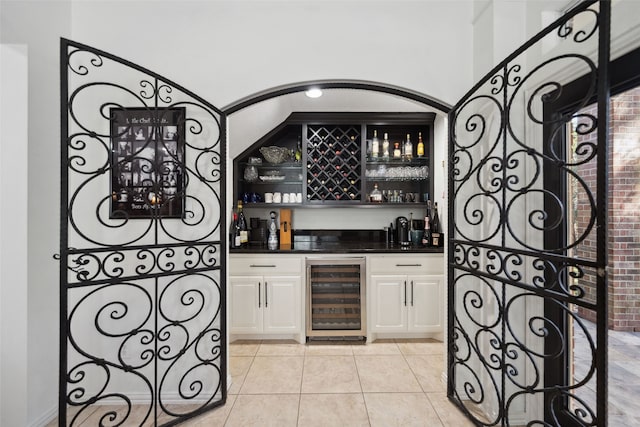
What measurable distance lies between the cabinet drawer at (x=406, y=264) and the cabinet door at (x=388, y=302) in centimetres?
7

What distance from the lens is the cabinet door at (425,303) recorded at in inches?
117

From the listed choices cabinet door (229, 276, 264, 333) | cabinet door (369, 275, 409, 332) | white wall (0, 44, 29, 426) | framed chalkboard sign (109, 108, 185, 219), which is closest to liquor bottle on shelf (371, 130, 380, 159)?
cabinet door (369, 275, 409, 332)

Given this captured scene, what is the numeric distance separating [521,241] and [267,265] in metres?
2.11

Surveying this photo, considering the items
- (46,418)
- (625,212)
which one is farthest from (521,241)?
(46,418)

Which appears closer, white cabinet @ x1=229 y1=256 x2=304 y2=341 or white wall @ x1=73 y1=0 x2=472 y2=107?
white wall @ x1=73 y1=0 x2=472 y2=107

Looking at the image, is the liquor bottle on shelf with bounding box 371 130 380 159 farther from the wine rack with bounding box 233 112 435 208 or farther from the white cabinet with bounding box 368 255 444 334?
the white cabinet with bounding box 368 255 444 334

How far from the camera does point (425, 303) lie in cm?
297

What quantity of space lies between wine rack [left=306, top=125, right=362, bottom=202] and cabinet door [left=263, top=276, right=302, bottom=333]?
1042 mm

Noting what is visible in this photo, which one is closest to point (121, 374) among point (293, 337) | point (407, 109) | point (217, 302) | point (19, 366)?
point (19, 366)

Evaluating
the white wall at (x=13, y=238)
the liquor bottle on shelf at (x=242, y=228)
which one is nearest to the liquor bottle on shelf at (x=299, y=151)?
the liquor bottle on shelf at (x=242, y=228)

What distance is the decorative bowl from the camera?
135 inches

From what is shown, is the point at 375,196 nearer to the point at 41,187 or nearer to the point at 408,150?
the point at 408,150

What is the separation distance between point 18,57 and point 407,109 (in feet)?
10.4

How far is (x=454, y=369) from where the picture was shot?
2.04 m
